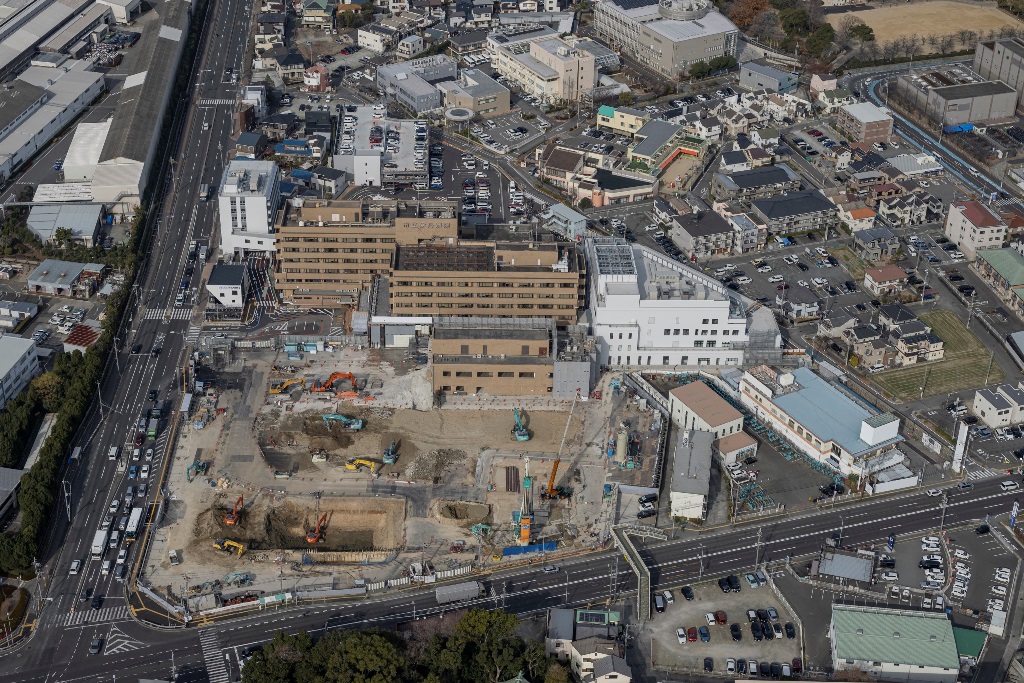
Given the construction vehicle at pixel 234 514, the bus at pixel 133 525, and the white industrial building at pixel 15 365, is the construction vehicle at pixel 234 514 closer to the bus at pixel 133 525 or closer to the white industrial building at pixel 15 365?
the bus at pixel 133 525

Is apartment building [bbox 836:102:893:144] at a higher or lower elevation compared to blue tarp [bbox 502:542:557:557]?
higher

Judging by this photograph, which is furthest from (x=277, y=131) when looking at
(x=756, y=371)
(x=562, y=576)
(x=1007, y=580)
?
(x=1007, y=580)

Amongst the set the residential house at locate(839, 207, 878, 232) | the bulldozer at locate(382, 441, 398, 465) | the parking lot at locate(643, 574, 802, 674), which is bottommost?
the parking lot at locate(643, 574, 802, 674)

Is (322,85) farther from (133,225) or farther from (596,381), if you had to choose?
(596,381)

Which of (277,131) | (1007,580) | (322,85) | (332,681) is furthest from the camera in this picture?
(322,85)

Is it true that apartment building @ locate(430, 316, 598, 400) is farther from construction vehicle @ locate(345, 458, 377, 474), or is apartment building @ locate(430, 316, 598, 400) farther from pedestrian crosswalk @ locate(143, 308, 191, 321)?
pedestrian crosswalk @ locate(143, 308, 191, 321)

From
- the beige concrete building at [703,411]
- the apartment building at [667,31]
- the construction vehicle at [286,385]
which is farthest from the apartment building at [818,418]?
the apartment building at [667,31]

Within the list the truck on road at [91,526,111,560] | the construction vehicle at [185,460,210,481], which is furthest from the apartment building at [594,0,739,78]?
the truck on road at [91,526,111,560]
